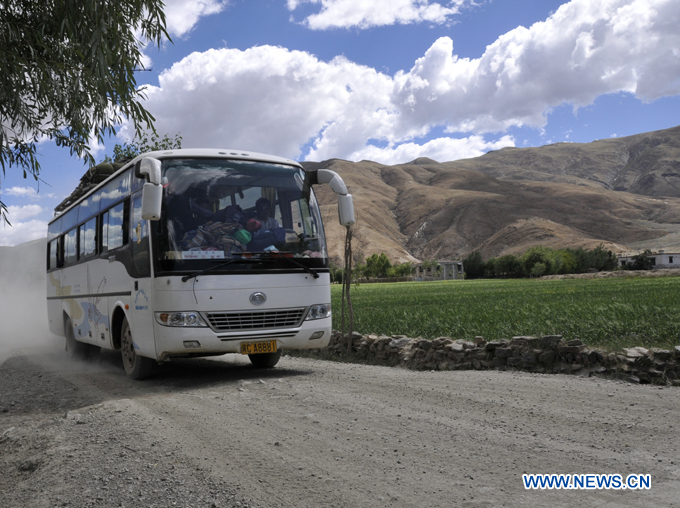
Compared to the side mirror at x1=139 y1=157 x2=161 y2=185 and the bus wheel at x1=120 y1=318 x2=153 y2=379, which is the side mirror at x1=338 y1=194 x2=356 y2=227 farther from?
the bus wheel at x1=120 y1=318 x2=153 y2=379

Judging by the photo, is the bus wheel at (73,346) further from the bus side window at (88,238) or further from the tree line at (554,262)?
the tree line at (554,262)

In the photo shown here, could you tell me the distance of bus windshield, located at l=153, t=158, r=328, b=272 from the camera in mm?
7957

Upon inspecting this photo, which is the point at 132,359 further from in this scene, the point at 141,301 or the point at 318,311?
the point at 318,311

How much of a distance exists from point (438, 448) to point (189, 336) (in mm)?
4291

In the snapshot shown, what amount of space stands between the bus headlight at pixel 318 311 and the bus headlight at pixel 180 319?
5.62 feet

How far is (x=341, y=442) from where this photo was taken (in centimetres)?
497

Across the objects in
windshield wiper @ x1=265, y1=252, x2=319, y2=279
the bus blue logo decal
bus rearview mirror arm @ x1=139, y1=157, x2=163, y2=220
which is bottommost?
the bus blue logo decal

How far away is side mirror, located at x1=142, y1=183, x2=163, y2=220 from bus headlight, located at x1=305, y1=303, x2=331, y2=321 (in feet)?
8.84

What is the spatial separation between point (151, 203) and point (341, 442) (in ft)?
13.9

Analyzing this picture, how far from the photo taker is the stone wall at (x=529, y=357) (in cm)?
733

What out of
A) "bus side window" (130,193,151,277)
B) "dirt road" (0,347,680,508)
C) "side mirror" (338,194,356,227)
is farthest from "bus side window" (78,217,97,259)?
"side mirror" (338,194,356,227)

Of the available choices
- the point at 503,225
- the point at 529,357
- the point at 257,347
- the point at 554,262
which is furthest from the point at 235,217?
the point at 503,225

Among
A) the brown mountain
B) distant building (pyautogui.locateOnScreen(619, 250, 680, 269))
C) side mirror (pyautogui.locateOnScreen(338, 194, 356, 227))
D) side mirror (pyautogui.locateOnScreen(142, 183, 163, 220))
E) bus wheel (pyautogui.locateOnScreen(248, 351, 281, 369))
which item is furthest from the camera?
the brown mountain

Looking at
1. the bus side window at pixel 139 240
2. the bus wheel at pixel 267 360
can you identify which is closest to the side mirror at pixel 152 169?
the bus side window at pixel 139 240
